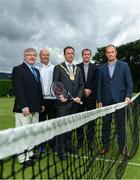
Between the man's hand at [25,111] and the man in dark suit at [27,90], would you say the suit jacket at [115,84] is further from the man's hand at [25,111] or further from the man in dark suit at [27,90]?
the man's hand at [25,111]

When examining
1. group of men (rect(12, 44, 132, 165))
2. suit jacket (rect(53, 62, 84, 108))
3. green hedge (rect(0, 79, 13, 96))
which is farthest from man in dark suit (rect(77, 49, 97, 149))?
green hedge (rect(0, 79, 13, 96))

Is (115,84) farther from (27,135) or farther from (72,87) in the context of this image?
(27,135)

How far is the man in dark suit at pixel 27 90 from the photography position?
24.7 ft

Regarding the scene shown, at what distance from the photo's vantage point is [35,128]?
3164 millimetres

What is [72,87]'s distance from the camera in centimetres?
831

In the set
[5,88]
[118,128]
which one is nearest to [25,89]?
[118,128]

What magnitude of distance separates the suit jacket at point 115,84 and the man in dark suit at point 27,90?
1.37 meters

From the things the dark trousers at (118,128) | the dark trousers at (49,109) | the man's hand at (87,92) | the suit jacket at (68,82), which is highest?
the suit jacket at (68,82)

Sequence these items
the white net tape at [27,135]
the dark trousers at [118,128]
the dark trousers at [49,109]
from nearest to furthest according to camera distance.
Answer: the white net tape at [27,135] < the dark trousers at [118,128] < the dark trousers at [49,109]

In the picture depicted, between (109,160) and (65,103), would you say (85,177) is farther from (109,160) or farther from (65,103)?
(65,103)

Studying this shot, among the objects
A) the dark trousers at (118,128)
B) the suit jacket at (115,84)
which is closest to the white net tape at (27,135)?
the dark trousers at (118,128)

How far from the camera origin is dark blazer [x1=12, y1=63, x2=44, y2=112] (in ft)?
24.8

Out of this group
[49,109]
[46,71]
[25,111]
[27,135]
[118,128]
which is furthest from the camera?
[49,109]

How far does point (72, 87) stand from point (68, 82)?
0.37 feet
